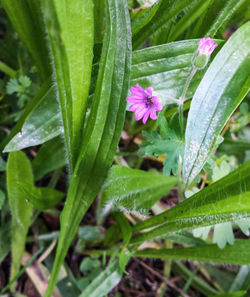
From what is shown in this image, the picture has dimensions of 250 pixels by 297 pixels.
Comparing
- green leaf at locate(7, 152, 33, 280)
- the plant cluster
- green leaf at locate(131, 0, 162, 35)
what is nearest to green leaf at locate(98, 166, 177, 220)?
the plant cluster

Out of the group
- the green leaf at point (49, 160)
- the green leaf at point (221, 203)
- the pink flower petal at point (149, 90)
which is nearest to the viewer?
the green leaf at point (221, 203)

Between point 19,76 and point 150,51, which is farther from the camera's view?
point 19,76

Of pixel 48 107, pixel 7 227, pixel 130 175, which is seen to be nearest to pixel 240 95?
pixel 130 175

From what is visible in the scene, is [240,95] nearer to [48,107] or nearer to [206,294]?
[48,107]

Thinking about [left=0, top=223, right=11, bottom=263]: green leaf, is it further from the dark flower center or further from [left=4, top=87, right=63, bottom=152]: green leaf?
the dark flower center

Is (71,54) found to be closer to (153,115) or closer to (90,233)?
(153,115)

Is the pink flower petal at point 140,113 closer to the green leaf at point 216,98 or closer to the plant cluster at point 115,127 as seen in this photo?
the plant cluster at point 115,127

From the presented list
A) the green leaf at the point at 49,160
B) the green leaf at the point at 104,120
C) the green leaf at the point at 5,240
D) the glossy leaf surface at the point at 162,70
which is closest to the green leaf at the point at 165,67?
the glossy leaf surface at the point at 162,70
